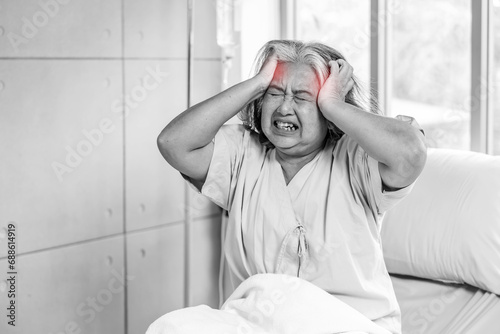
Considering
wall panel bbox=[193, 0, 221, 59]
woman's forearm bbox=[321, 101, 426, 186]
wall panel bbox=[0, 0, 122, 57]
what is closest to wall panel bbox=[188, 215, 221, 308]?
wall panel bbox=[193, 0, 221, 59]

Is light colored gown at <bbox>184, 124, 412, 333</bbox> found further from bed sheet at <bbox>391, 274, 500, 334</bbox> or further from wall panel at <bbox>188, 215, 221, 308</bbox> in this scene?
wall panel at <bbox>188, 215, 221, 308</bbox>

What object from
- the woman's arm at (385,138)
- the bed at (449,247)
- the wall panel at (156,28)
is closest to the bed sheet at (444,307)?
the bed at (449,247)

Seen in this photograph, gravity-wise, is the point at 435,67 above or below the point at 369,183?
above

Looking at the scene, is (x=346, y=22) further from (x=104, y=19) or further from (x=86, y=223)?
(x=86, y=223)

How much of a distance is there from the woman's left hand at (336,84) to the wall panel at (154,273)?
1210mm

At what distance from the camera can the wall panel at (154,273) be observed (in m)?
2.75

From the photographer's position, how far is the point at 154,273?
283 cm

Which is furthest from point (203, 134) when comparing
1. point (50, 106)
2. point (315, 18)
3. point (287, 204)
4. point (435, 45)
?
point (315, 18)

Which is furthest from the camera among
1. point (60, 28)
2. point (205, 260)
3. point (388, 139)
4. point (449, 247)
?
point (205, 260)

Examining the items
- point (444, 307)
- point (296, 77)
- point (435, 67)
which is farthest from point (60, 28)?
point (444, 307)

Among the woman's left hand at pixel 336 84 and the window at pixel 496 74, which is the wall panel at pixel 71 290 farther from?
the window at pixel 496 74

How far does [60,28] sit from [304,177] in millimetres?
1057

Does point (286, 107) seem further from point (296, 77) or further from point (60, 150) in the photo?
point (60, 150)

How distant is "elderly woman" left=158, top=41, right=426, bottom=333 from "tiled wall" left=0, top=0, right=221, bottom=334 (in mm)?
660
